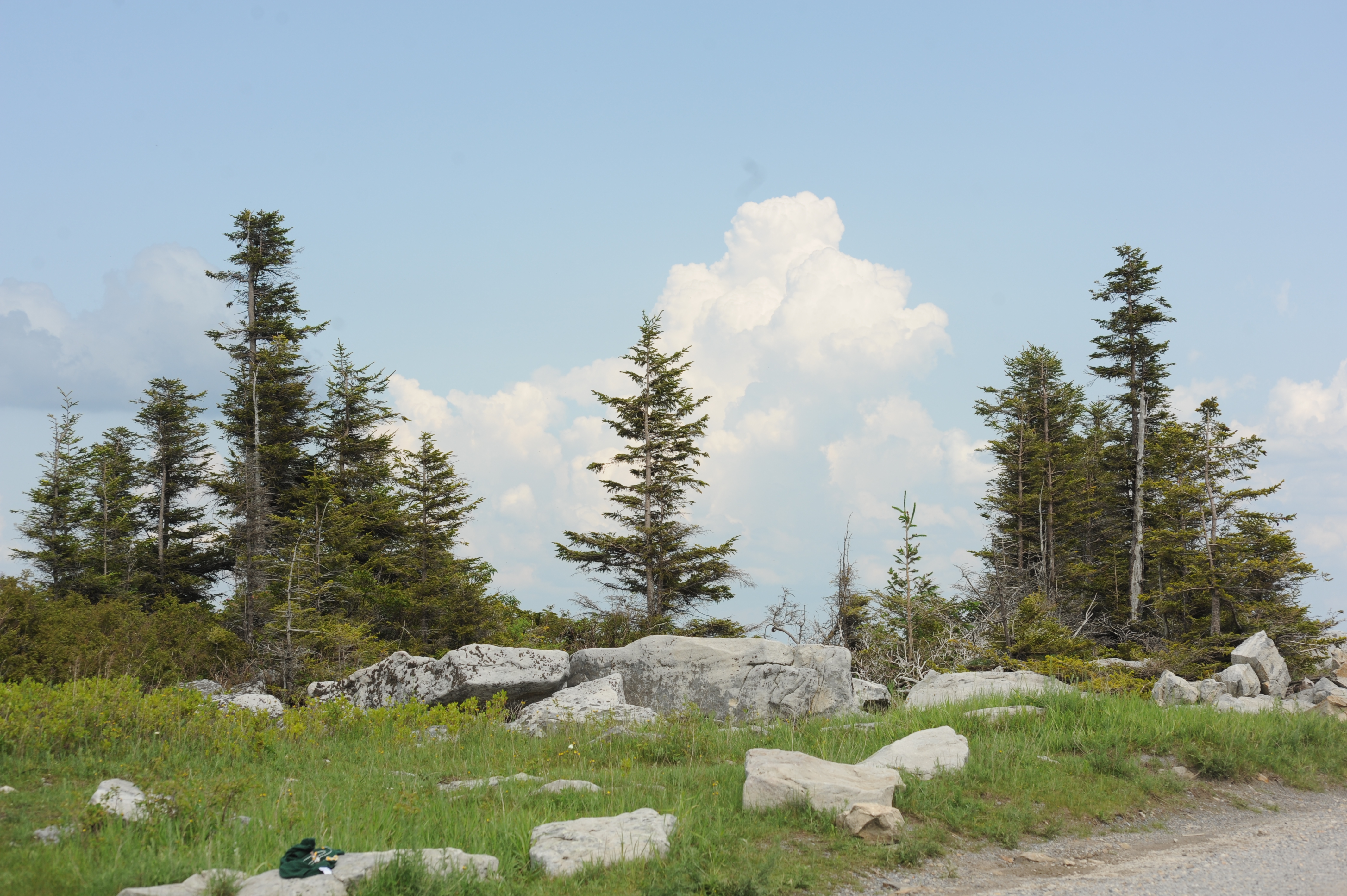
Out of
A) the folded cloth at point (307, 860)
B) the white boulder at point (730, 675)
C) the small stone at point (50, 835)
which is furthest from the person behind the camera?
the white boulder at point (730, 675)

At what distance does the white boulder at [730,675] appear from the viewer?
13641mm

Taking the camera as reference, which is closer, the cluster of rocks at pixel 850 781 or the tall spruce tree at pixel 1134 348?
the cluster of rocks at pixel 850 781

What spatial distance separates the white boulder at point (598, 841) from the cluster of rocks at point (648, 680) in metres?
6.66

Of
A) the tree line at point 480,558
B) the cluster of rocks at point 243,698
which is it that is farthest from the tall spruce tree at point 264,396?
the cluster of rocks at point 243,698

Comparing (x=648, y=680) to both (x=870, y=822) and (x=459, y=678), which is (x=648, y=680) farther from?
(x=870, y=822)

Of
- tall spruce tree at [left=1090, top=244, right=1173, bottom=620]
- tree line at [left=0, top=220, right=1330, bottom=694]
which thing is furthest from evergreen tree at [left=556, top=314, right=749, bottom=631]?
tall spruce tree at [left=1090, top=244, right=1173, bottom=620]

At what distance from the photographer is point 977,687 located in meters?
12.9

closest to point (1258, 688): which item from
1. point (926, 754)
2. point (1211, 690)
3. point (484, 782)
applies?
point (1211, 690)

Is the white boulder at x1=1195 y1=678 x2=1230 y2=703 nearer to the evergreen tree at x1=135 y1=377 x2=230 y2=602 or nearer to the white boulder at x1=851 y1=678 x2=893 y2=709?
the white boulder at x1=851 y1=678 x2=893 y2=709

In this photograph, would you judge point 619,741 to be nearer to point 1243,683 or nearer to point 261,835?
point 261,835

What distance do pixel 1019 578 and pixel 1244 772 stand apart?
21.8m

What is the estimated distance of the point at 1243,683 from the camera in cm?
1705

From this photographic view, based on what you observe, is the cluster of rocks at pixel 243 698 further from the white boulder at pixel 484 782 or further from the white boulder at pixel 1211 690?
the white boulder at pixel 1211 690

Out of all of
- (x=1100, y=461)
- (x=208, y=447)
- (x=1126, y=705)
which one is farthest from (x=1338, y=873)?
(x=208, y=447)
